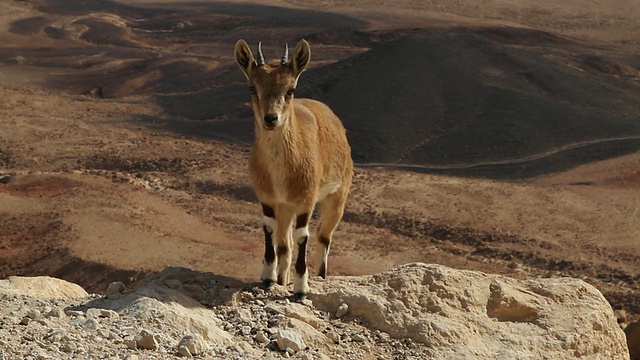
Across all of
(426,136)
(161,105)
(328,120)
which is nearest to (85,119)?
(161,105)

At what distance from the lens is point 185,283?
10.1 meters

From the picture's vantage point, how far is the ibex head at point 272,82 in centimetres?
1016

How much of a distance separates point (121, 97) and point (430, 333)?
1576 inches

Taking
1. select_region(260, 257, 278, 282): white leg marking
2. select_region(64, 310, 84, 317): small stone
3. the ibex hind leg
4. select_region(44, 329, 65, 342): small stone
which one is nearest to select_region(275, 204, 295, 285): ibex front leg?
select_region(260, 257, 278, 282): white leg marking

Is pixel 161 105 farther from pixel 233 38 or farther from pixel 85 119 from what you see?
pixel 233 38

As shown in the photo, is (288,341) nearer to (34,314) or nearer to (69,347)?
(69,347)

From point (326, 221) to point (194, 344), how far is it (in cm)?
405

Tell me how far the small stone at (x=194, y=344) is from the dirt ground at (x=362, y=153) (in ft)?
42.8

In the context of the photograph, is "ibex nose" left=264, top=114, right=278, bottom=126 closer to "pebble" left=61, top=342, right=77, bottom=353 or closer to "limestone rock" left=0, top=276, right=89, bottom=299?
"limestone rock" left=0, top=276, right=89, bottom=299

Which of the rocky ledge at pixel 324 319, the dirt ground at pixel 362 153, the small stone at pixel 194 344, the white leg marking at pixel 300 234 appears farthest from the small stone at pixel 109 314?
the dirt ground at pixel 362 153

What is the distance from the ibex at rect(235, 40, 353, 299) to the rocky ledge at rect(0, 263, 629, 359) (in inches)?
20.5

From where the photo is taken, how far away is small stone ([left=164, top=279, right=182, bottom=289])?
9938 millimetres

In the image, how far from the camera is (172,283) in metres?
9.98

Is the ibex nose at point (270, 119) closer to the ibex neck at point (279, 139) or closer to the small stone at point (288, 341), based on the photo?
the ibex neck at point (279, 139)
